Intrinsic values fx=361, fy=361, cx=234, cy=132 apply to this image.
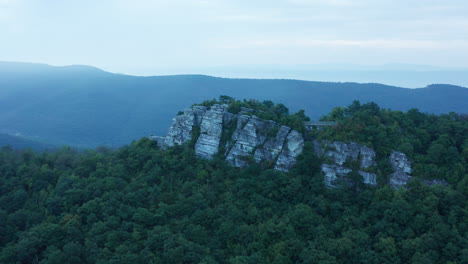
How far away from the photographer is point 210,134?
112 ft

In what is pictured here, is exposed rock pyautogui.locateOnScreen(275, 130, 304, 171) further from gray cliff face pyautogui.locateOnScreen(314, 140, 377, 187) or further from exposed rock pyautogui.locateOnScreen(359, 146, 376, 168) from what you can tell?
exposed rock pyautogui.locateOnScreen(359, 146, 376, 168)

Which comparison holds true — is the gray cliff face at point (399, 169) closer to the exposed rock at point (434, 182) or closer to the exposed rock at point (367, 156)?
the exposed rock at point (434, 182)

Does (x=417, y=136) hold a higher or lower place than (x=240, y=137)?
higher

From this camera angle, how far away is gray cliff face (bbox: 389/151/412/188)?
92.6ft

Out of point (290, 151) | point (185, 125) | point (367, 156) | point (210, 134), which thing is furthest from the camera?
point (185, 125)

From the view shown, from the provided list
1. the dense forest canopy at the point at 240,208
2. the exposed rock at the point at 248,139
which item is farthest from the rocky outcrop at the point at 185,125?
the exposed rock at the point at 248,139

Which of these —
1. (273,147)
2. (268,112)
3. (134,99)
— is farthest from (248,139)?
(134,99)

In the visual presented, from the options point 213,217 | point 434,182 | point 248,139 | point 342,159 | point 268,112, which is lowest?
point 213,217

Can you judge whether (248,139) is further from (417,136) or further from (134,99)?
(134,99)

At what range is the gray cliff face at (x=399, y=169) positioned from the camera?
28219mm

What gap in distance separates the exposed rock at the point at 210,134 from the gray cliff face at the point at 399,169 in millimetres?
15103

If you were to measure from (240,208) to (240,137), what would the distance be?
7.27m

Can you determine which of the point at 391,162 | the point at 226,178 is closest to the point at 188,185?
the point at 226,178

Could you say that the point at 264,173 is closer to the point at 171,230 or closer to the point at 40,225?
the point at 171,230
